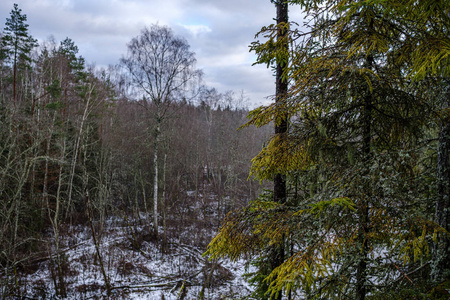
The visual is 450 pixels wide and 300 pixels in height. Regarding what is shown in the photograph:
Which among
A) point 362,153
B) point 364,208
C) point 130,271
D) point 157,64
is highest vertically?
point 157,64

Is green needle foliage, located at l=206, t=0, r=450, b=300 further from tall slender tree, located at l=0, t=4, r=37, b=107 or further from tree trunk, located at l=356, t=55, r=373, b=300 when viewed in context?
tall slender tree, located at l=0, t=4, r=37, b=107

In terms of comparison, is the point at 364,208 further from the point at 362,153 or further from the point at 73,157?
the point at 73,157

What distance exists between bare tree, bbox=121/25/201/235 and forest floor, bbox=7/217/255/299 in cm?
206

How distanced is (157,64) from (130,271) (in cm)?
1115

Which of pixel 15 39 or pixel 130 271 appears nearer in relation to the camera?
pixel 130 271

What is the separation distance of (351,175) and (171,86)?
1461 centimetres

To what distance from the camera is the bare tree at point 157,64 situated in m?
15.1

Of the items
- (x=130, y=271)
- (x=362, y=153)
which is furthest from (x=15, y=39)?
(x=362, y=153)

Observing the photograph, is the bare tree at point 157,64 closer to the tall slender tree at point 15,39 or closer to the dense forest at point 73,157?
the dense forest at point 73,157

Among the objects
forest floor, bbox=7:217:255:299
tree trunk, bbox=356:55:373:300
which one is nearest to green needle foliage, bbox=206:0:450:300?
tree trunk, bbox=356:55:373:300

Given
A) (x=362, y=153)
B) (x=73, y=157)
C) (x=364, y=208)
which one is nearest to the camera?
(x=364, y=208)

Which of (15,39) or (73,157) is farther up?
(15,39)

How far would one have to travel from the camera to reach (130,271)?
12.0m

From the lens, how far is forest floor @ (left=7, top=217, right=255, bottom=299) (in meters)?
10.4
